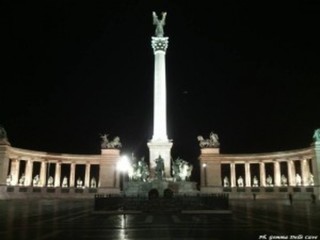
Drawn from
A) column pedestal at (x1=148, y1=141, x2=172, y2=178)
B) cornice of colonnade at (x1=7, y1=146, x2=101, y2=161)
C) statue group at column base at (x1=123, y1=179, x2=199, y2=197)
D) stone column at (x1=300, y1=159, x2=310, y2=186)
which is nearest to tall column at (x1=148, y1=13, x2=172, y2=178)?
column pedestal at (x1=148, y1=141, x2=172, y2=178)

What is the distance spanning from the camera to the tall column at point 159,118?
5869cm

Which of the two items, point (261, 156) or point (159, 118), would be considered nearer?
point (159, 118)

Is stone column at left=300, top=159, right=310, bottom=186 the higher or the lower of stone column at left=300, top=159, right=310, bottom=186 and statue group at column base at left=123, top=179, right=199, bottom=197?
the higher

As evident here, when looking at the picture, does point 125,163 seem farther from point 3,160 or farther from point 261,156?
point 261,156

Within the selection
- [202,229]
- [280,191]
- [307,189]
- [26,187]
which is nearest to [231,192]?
[280,191]

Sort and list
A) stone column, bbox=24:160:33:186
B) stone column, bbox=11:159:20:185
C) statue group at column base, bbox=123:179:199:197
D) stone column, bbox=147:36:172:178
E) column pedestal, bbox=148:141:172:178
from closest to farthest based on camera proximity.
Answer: statue group at column base, bbox=123:179:199:197, column pedestal, bbox=148:141:172:178, stone column, bbox=147:36:172:178, stone column, bbox=11:159:20:185, stone column, bbox=24:160:33:186

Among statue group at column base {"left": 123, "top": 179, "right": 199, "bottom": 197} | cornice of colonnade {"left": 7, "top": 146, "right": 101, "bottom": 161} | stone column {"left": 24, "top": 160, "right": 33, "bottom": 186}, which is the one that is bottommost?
statue group at column base {"left": 123, "top": 179, "right": 199, "bottom": 197}

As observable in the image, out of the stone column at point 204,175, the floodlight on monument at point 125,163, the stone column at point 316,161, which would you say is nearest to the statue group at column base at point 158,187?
the floodlight on monument at point 125,163

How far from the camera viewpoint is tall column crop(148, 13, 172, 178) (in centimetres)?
5869

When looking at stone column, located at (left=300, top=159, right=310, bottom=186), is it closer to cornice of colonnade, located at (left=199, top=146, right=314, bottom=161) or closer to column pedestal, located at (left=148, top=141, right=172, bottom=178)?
cornice of colonnade, located at (left=199, top=146, right=314, bottom=161)

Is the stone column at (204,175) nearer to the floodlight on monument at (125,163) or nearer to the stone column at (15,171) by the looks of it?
the floodlight on monument at (125,163)

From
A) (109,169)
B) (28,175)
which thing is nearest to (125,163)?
(109,169)

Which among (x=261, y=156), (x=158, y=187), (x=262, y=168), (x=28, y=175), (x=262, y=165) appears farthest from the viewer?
(x=262, y=165)

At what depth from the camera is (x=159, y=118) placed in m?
62.0
